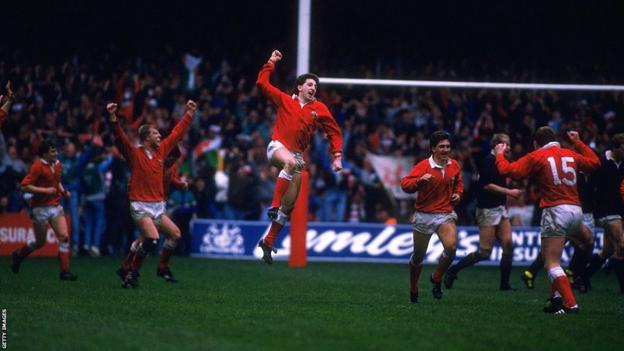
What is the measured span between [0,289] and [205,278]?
395 cm

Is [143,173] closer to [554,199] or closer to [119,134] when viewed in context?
[119,134]

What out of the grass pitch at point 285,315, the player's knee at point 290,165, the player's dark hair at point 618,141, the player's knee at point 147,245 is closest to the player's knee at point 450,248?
the grass pitch at point 285,315

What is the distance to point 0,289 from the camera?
1472 cm

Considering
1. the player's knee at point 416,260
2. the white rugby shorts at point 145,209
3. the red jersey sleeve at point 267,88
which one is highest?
the red jersey sleeve at point 267,88

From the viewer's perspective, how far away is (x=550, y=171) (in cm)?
1284

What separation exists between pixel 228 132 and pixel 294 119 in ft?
39.8

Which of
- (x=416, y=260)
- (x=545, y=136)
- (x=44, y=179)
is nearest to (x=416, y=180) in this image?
(x=416, y=260)

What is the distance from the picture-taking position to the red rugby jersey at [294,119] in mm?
14227

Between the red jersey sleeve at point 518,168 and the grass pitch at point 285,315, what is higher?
the red jersey sleeve at point 518,168

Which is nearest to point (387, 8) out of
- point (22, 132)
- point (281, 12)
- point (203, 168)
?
point (281, 12)

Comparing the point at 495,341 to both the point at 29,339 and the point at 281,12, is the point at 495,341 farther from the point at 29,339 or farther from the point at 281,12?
the point at 281,12

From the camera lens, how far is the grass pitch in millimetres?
9938

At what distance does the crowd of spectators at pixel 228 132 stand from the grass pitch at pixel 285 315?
226 inches

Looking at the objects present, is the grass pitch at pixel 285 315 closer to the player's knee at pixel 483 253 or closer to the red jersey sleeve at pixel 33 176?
the player's knee at pixel 483 253
